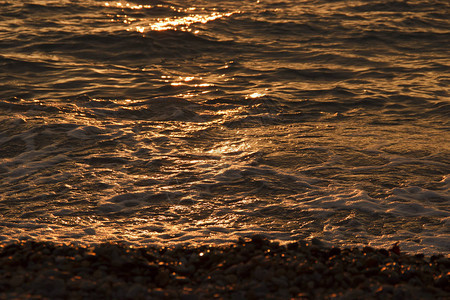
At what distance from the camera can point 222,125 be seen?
9.18 m

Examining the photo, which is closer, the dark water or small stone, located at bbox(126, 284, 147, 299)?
small stone, located at bbox(126, 284, 147, 299)

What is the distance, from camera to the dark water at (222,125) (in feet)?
19.7

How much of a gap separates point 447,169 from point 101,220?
15.4 ft

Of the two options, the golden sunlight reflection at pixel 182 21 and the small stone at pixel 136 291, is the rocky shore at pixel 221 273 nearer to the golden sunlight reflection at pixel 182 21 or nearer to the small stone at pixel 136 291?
the small stone at pixel 136 291

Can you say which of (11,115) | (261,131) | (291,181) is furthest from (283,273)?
(11,115)

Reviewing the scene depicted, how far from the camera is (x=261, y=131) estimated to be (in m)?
8.92

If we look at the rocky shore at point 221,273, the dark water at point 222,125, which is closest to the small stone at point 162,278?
the rocky shore at point 221,273

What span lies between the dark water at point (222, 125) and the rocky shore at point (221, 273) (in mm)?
974

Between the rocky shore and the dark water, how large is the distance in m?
0.97

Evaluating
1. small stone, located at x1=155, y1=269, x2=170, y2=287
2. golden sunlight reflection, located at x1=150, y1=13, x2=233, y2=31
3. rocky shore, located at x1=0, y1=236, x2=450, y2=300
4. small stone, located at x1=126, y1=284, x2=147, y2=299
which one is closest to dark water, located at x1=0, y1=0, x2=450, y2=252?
golden sunlight reflection, located at x1=150, y1=13, x2=233, y2=31

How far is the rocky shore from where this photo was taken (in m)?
3.78

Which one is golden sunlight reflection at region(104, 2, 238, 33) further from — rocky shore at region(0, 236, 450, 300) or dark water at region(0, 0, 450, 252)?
rocky shore at region(0, 236, 450, 300)

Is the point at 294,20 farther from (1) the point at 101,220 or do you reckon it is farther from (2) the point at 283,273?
(2) the point at 283,273

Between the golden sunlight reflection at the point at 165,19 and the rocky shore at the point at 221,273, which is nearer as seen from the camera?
the rocky shore at the point at 221,273
